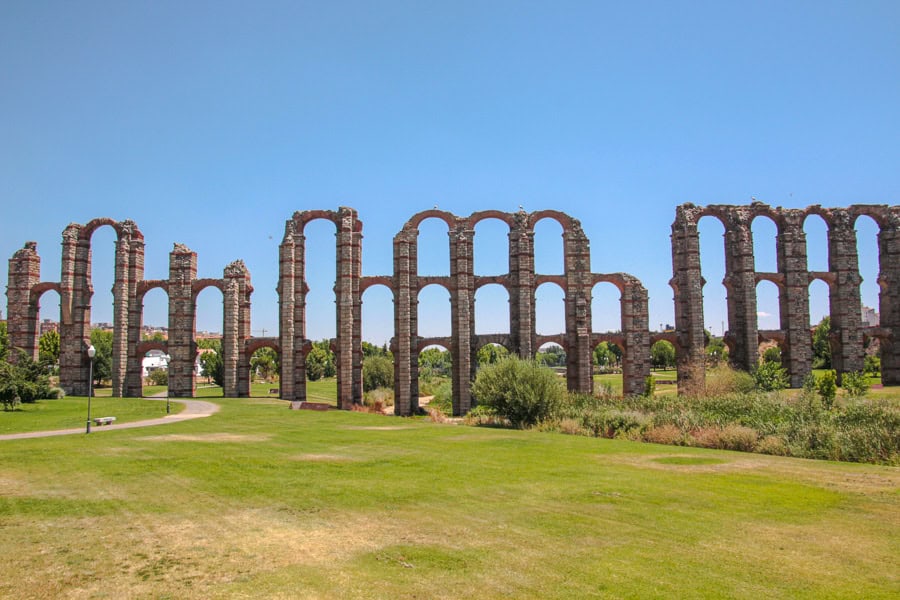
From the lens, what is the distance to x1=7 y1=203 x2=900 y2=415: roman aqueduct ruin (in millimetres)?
38406

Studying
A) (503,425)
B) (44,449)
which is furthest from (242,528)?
(503,425)

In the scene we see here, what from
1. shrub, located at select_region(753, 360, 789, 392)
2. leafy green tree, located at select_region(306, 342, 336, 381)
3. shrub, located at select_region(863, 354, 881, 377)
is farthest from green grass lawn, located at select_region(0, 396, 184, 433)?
shrub, located at select_region(863, 354, 881, 377)

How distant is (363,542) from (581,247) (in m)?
32.3

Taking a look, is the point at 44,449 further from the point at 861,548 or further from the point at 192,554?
the point at 861,548

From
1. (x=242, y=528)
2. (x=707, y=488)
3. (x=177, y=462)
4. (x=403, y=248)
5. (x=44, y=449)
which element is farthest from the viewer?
(x=403, y=248)

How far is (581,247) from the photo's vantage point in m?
38.7

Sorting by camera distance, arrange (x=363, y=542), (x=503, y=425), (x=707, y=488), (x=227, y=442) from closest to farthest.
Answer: (x=363, y=542) < (x=707, y=488) < (x=227, y=442) < (x=503, y=425)

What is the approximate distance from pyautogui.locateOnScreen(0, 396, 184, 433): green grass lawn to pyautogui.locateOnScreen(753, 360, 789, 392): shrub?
31741 millimetres

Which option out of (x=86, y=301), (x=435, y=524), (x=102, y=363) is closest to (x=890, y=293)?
(x=435, y=524)

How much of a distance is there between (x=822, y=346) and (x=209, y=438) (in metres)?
61.8

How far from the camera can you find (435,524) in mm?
9500

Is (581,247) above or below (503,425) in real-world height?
above

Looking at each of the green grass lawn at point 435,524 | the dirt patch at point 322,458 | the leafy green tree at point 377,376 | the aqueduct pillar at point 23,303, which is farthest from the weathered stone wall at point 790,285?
the aqueduct pillar at point 23,303

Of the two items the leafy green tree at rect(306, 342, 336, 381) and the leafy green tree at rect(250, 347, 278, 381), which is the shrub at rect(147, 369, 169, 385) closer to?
the leafy green tree at rect(250, 347, 278, 381)
